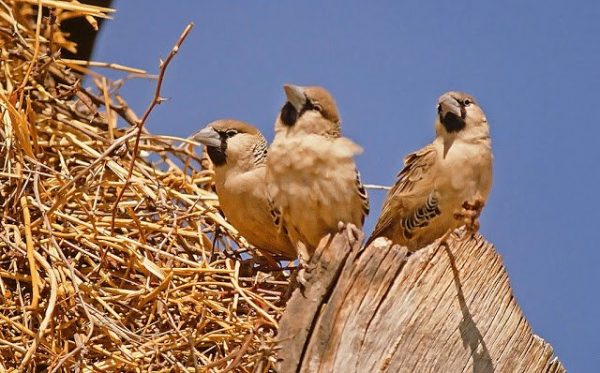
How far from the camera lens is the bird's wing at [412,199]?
3.72 m

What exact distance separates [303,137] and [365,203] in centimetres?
26

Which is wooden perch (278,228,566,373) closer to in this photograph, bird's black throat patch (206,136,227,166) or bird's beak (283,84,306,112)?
bird's beak (283,84,306,112)

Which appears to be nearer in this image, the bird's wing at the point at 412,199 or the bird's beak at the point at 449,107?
the bird's wing at the point at 412,199

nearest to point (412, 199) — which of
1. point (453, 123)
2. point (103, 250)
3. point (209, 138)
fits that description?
point (453, 123)

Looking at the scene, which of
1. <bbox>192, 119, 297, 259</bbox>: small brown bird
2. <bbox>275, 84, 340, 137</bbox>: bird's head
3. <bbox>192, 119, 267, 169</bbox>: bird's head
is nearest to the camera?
<bbox>275, 84, 340, 137</bbox>: bird's head

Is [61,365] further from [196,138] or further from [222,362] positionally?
[196,138]

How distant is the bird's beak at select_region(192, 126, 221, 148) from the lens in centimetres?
404

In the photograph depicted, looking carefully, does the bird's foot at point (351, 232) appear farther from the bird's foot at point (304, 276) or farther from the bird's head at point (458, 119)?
the bird's head at point (458, 119)

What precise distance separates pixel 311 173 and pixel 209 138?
2.49ft

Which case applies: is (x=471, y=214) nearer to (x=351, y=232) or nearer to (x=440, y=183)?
(x=351, y=232)

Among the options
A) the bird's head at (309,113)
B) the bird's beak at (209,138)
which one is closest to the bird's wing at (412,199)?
the bird's head at (309,113)

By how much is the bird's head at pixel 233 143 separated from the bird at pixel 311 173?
51 cm

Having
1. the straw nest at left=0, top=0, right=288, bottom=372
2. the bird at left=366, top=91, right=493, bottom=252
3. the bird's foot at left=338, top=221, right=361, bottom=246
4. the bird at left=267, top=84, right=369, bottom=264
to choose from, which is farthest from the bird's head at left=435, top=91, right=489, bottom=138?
the bird's foot at left=338, top=221, right=361, bottom=246

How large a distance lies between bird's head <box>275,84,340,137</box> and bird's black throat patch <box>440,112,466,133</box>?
52 cm
